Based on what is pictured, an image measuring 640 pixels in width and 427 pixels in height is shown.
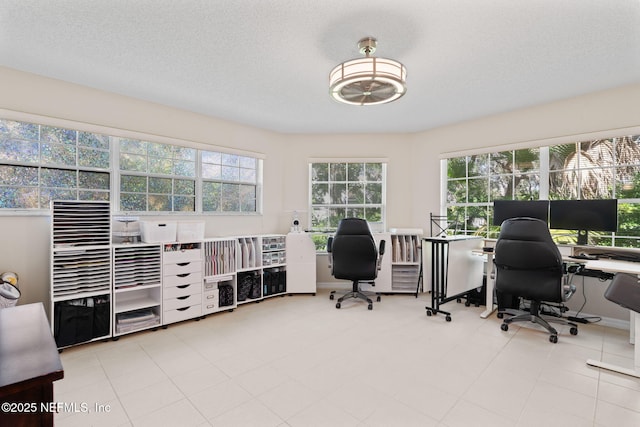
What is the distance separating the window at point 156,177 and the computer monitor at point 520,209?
3.96 meters

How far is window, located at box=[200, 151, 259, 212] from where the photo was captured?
13.5ft

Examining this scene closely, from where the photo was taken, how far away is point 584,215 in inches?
126

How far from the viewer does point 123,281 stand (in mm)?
3004

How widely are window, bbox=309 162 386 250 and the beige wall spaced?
6.4 inches

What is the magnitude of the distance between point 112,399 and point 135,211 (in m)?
2.09

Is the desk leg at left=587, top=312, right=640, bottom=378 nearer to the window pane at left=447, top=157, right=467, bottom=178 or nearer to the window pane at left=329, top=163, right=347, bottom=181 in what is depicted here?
the window pane at left=447, top=157, right=467, bottom=178

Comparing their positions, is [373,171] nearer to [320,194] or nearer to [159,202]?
[320,194]

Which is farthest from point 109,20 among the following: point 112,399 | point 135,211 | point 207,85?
point 112,399

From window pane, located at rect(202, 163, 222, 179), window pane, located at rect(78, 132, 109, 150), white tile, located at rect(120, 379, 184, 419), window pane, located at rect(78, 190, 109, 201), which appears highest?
window pane, located at rect(78, 132, 109, 150)

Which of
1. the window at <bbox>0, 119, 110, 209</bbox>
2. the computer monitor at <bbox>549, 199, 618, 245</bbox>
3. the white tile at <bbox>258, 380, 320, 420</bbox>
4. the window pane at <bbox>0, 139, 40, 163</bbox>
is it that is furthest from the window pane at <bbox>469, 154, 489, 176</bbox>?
the window pane at <bbox>0, 139, 40, 163</bbox>

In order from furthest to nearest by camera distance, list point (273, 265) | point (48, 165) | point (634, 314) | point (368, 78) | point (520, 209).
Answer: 1. point (273, 265)
2. point (520, 209)
3. point (48, 165)
4. point (634, 314)
5. point (368, 78)

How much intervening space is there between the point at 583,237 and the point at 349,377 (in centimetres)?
307

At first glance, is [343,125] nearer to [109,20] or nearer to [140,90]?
[140,90]

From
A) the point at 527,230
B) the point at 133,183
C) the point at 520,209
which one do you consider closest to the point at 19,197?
the point at 133,183
